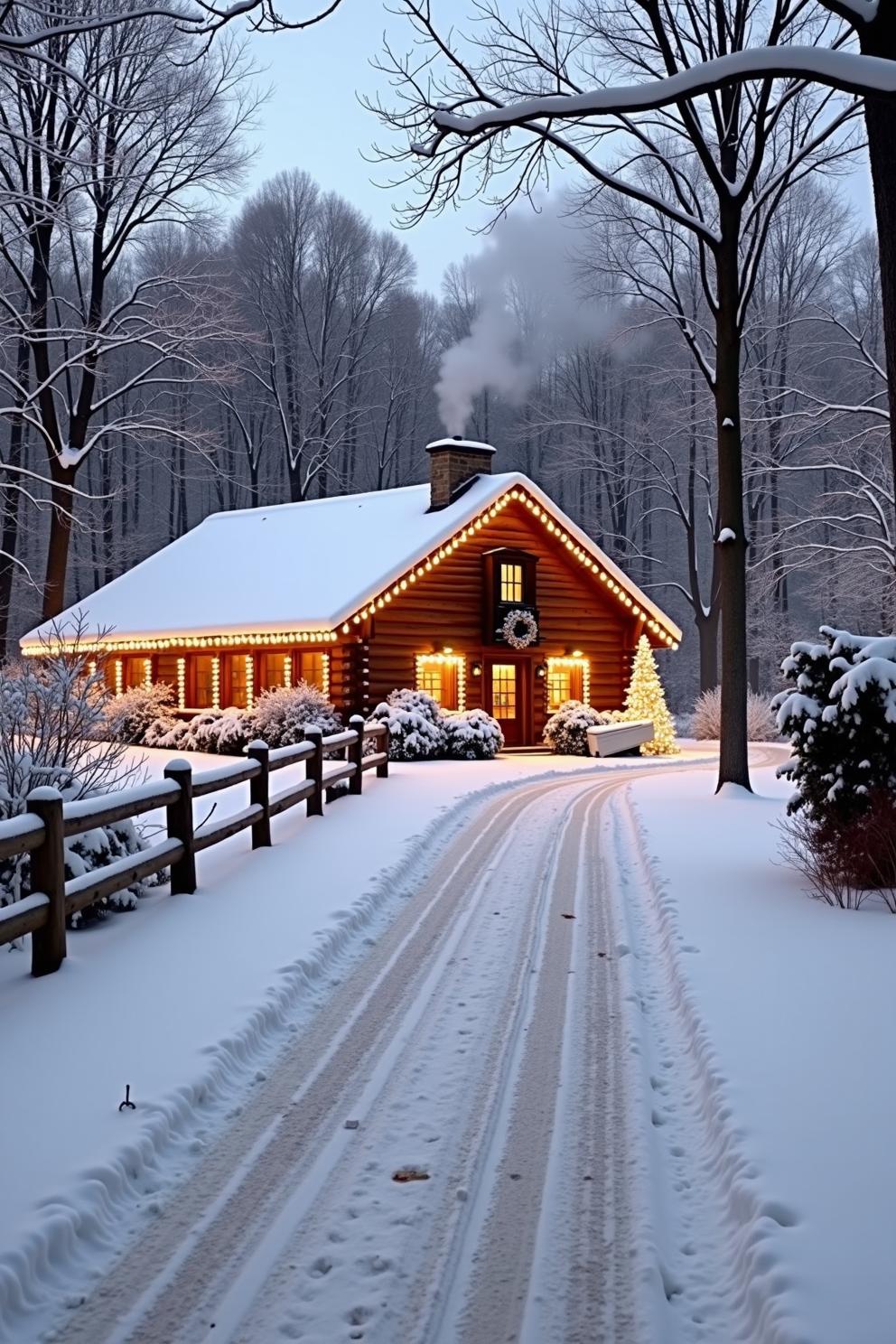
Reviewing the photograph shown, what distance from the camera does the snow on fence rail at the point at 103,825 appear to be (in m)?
6.51

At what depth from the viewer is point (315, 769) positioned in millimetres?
13766

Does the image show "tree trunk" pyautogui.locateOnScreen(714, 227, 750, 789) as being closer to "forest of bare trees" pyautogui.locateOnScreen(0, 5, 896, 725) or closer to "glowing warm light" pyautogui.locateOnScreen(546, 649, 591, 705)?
"forest of bare trees" pyautogui.locateOnScreen(0, 5, 896, 725)

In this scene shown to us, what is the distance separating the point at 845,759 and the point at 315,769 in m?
6.64

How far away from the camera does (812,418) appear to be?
2839 centimetres

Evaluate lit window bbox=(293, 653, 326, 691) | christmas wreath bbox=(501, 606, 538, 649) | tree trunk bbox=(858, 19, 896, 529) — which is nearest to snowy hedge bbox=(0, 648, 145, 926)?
tree trunk bbox=(858, 19, 896, 529)

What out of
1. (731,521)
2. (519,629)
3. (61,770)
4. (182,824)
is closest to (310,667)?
(519,629)

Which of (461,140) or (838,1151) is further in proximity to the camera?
(461,140)

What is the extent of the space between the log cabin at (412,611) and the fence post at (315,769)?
9.64 m

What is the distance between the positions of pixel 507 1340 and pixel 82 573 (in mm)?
47929

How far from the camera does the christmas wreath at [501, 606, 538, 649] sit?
26.9 m

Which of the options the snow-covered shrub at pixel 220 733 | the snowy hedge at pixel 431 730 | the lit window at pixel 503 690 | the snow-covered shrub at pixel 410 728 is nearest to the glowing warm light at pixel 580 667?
the lit window at pixel 503 690

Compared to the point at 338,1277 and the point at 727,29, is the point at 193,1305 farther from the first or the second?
the point at 727,29

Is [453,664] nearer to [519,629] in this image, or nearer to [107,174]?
[519,629]

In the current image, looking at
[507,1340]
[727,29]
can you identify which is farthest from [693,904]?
[727,29]
